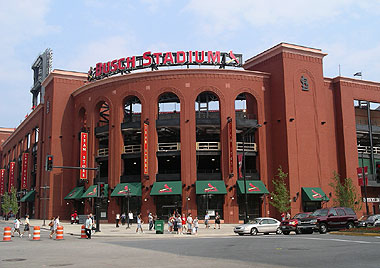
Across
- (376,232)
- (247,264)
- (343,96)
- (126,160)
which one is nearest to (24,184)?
(126,160)

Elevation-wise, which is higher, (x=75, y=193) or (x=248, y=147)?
(x=248, y=147)

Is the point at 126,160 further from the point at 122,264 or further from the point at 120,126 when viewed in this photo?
the point at 122,264

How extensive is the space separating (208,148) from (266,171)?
753cm

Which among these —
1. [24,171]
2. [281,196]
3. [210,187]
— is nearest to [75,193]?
[210,187]

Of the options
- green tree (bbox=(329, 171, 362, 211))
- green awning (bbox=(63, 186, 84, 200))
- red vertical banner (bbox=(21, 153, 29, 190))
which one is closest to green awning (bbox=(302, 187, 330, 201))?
green tree (bbox=(329, 171, 362, 211))

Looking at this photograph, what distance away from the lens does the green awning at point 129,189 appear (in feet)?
169

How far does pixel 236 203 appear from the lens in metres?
50.7

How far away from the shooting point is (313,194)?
51125 mm

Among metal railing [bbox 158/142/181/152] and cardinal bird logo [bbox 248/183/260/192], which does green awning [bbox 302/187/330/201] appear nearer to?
cardinal bird logo [bbox 248/183/260/192]

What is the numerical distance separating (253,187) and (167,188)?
32.6 ft

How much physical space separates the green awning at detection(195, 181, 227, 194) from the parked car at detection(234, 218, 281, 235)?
1468cm

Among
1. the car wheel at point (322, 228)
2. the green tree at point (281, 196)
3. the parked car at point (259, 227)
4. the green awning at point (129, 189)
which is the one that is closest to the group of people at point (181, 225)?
the parked car at point (259, 227)

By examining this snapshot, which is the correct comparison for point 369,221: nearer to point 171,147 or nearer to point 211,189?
point 211,189

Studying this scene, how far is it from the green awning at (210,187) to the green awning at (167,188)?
2.11m
